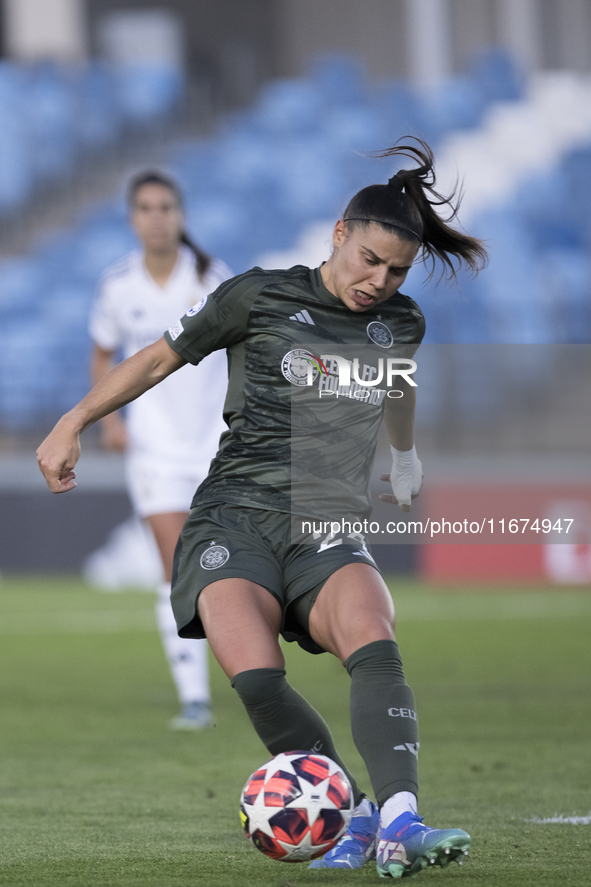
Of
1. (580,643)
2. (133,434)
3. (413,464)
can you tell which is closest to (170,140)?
(580,643)

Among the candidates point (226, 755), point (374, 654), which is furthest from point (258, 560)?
point (226, 755)

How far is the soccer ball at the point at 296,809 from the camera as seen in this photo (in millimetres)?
2818

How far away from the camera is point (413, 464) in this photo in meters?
3.57

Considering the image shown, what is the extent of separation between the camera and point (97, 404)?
10.5 feet

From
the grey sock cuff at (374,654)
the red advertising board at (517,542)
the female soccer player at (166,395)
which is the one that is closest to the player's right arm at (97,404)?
the grey sock cuff at (374,654)

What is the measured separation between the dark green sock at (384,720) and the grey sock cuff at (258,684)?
173 millimetres

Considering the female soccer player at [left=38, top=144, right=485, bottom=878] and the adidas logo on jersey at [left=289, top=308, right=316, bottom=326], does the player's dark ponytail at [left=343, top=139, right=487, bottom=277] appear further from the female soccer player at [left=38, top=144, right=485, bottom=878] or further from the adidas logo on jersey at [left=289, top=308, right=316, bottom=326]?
Answer: the adidas logo on jersey at [left=289, top=308, right=316, bottom=326]

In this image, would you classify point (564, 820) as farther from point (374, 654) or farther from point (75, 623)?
point (75, 623)

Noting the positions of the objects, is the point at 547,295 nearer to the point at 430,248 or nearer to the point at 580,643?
the point at 580,643

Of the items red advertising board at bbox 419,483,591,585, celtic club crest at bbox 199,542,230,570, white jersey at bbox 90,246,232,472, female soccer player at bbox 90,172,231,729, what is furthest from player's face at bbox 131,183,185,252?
red advertising board at bbox 419,483,591,585

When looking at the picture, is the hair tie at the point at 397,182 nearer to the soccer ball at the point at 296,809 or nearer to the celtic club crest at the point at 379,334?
the celtic club crest at the point at 379,334

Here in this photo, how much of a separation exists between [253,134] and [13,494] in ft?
26.7

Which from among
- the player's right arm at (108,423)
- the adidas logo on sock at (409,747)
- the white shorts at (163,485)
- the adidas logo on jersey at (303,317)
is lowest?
the white shorts at (163,485)

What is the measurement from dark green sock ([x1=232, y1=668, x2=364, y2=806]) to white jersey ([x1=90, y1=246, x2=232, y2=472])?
2882 mm
